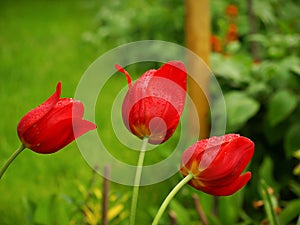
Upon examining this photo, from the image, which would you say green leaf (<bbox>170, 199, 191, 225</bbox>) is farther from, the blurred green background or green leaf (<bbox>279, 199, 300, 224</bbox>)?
green leaf (<bbox>279, 199, 300, 224</bbox>)

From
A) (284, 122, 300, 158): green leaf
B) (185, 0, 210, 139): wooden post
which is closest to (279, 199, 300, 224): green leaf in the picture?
(284, 122, 300, 158): green leaf

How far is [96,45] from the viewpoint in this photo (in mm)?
4230

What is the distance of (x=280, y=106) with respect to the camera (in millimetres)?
1728

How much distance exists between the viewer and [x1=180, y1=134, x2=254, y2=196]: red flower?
0.64m

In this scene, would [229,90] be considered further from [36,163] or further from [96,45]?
[96,45]

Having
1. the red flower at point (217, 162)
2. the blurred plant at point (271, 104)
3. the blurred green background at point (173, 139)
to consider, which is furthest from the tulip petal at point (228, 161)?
the blurred plant at point (271, 104)

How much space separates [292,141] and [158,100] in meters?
1.18

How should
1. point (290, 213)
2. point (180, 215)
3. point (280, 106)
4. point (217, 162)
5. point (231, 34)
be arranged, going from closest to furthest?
point (217, 162), point (290, 213), point (180, 215), point (280, 106), point (231, 34)

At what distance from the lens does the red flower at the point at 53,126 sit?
64 centimetres

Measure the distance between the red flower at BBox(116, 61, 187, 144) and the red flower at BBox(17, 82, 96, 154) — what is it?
0.05m

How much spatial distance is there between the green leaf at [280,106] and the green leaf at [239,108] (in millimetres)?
46

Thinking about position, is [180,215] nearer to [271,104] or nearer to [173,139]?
[271,104]

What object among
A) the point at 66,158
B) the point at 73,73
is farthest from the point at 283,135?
the point at 73,73

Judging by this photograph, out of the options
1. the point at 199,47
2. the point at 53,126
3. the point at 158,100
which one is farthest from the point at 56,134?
the point at 199,47
